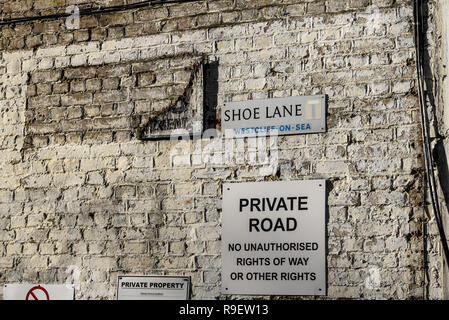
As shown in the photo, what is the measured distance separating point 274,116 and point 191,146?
612 millimetres

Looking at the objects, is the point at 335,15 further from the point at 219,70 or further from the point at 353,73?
the point at 219,70

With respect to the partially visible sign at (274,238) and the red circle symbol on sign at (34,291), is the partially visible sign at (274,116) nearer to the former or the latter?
the partially visible sign at (274,238)

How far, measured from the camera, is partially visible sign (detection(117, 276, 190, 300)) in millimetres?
5109

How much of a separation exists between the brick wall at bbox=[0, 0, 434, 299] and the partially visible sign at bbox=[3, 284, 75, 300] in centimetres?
6

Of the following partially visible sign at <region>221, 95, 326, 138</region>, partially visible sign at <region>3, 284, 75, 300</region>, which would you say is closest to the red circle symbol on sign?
partially visible sign at <region>3, 284, 75, 300</region>

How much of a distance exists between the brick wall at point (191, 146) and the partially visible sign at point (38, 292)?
6 cm

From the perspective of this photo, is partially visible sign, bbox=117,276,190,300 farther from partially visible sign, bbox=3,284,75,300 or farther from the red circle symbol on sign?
the red circle symbol on sign

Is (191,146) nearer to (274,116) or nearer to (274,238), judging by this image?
(274,116)

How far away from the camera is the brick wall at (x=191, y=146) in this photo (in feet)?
15.8

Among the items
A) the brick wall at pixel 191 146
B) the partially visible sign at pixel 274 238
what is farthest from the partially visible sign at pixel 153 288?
the partially visible sign at pixel 274 238

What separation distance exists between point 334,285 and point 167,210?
1.24 meters

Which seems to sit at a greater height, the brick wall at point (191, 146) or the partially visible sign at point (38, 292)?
the brick wall at point (191, 146)

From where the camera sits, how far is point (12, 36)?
19.2 feet

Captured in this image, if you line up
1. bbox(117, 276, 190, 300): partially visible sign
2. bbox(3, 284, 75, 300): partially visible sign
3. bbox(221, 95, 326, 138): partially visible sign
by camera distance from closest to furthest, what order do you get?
bbox(221, 95, 326, 138): partially visible sign < bbox(117, 276, 190, 300): partially visible sign < bbox(3, 284, 75, 300): partially visible sign
